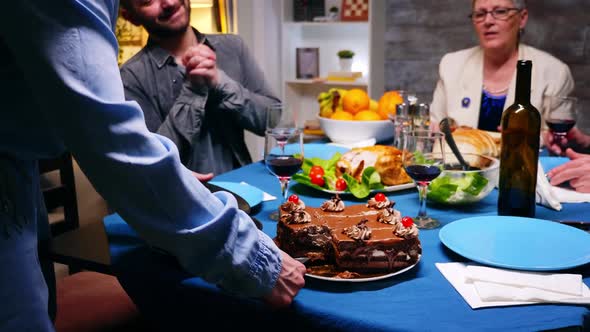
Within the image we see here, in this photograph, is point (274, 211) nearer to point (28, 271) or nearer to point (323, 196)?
point (323, 196)

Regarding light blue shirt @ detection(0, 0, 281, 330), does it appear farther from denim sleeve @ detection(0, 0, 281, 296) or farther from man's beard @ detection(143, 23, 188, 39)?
man's beard @ detection(143, 23, 188, 39)

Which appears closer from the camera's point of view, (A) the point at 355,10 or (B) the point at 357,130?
(B) the point at 357,130

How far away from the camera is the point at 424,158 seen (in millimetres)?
1218

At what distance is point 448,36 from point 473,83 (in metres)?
1.07

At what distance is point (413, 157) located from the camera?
1.23 meters

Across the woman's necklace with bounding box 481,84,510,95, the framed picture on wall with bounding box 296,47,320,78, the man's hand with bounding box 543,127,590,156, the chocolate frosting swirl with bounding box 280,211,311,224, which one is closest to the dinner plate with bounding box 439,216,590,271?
the chocolate frosting swirl with bounding box 280,211,311,224

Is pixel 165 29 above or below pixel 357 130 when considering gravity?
above

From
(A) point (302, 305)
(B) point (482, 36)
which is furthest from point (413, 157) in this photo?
(B) point (482, 36)

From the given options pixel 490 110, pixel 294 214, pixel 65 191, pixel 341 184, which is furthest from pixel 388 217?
pixel 490 110

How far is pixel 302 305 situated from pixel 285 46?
3.59m

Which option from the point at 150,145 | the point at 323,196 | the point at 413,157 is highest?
the point at 150,145

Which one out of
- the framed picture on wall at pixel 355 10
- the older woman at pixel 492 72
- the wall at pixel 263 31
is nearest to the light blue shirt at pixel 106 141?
the older woman at pixel 492 72

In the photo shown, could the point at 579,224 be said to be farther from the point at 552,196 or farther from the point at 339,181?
the point at 339,181

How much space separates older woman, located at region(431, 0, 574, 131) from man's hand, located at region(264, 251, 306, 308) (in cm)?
198
